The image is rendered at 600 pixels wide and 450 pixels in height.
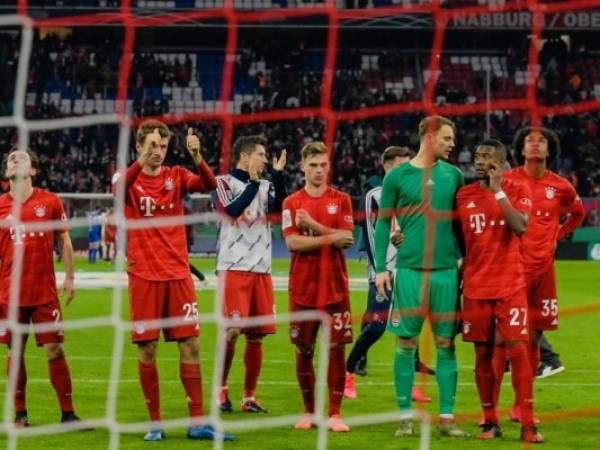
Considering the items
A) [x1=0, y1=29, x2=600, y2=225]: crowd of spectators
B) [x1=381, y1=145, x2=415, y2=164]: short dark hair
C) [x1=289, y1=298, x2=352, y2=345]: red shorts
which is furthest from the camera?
[x1=0, y1=29, x2=600, y2=225]: crowd of spectators

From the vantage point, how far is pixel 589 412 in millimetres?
8977

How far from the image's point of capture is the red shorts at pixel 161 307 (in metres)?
7.91

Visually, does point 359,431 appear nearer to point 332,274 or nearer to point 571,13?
point 332,274

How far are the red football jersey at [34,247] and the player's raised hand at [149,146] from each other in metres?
0.97

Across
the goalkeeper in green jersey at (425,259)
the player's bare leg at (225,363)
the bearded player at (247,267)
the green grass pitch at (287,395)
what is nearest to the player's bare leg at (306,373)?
the green grass pitch at (287,395)

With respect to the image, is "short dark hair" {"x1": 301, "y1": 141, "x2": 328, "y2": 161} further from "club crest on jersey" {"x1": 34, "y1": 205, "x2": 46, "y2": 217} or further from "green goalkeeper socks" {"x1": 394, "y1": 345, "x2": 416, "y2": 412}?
"club crest on jersey" {"x1": 34, "y1": 205, "x2": 46, "y2": 217}

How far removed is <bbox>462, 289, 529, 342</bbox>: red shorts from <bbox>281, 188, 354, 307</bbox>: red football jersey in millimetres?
846

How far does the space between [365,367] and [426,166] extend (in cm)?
362

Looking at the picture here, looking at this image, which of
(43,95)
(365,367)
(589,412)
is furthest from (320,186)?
(43,95)

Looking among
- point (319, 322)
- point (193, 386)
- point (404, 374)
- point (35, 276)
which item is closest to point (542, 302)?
point (404, 374)

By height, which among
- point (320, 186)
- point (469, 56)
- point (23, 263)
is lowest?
point (23, 263)

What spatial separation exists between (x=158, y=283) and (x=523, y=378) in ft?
7.65

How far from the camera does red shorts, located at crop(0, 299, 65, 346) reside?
328 inches

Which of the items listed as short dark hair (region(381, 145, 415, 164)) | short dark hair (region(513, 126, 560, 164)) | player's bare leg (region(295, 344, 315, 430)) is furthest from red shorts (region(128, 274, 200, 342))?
short dark hair (region(513, 126, 560, 164))
